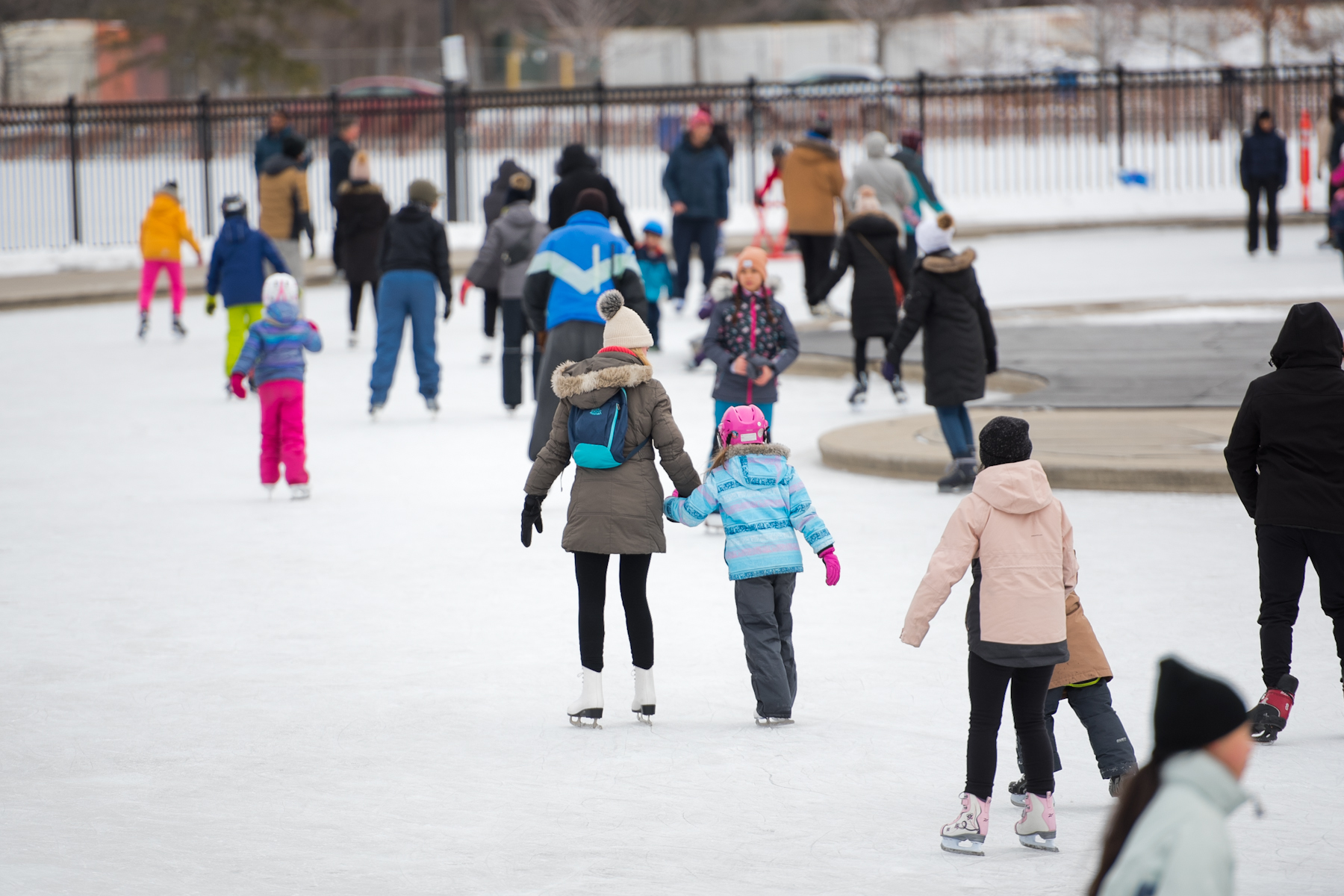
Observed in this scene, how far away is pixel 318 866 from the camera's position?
4555 millimetres

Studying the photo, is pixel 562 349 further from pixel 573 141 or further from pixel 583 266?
pixel 573 141

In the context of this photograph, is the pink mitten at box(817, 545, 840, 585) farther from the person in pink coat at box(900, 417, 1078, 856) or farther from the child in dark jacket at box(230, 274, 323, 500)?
the child in dark jacket at box(230, 274, 323, 500)

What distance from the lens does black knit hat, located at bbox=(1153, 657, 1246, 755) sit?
2.40 meters

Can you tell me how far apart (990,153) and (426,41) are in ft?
91.1

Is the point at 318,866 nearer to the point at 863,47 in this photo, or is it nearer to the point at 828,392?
the point at 828,392

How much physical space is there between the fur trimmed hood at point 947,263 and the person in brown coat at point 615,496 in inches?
162

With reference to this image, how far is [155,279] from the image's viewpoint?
677 inches

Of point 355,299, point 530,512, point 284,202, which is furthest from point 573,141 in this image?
point 530,512

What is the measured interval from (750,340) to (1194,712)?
6492 mm

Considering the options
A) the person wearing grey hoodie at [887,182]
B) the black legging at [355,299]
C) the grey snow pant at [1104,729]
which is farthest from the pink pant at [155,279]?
the grey snow pant at [1104,729]

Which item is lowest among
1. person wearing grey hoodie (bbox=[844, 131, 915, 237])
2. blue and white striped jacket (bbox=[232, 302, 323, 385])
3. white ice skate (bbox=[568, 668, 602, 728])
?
white ice skate (bbox=[568, 668, 602, 728])

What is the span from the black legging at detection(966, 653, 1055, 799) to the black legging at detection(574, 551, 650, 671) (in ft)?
5.11

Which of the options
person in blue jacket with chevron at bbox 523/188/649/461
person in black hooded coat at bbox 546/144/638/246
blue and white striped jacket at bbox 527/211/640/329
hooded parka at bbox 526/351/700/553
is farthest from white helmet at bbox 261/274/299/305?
hooded parka at bbox 526/351/700/553

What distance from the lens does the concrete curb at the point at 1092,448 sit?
9.76 meters
